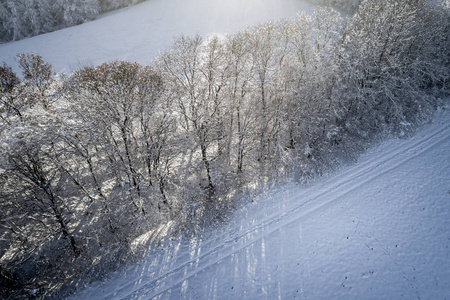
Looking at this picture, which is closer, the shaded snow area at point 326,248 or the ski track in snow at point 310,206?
the shaded snow area at point 326,248

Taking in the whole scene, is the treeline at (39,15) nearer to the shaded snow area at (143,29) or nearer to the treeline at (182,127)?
the shaded snow area at (143,29)

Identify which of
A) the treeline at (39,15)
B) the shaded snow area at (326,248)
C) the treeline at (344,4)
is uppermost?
the treeline at (39,15)

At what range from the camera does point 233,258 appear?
43.6 ft

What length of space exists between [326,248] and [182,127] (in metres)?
13.4

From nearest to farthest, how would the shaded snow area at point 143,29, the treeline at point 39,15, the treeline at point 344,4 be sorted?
the shaded snow area at point 143,29 < the treeline at point 39,15 < the treeline at point 344,4

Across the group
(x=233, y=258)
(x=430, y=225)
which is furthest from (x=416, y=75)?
(x=233, y=258)

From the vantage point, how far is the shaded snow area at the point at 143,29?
93.2 ft

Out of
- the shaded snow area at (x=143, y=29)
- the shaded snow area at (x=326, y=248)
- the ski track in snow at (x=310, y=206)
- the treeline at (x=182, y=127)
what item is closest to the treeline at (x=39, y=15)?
the shaded snow area at (x=143, y=29)

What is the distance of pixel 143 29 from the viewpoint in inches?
1292

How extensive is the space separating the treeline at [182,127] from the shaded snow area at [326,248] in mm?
1717

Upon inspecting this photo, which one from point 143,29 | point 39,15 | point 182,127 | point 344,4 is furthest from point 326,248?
point 39,15

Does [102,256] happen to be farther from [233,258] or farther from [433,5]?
[433,5]

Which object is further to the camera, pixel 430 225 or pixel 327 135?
pixel 327 135

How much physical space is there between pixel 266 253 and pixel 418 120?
63.1ft
